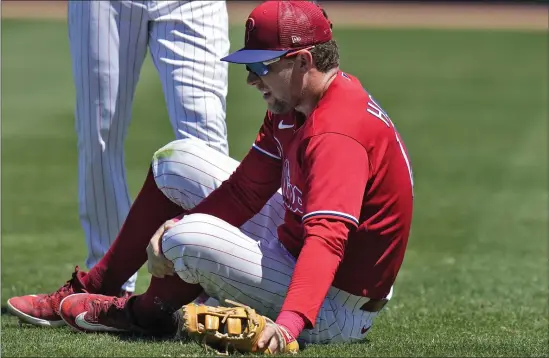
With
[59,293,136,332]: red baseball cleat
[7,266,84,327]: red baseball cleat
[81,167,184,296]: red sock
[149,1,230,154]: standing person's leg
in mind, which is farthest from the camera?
[149,1,230,154]: standing person's leg

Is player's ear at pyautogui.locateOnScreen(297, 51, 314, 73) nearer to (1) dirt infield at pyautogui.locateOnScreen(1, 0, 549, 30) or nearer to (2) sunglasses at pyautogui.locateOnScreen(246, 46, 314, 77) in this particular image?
(2) sunglasses at pyautogui.locateOnScreen(246, 46, 314, 77)

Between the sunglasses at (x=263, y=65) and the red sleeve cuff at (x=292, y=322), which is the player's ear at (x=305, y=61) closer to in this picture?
the sunglasses at (x=263, y=65)

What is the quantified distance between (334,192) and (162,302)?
878 millimetres

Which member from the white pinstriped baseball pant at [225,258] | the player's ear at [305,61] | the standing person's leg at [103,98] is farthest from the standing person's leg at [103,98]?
the player's ear at [305,61]

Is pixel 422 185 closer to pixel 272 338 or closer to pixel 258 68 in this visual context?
pixel 258 68

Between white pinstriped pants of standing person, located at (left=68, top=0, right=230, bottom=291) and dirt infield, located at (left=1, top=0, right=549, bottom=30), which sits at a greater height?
white pinstriped pants of standing person, located at (left=68, top=0, right=230, bottom=291)

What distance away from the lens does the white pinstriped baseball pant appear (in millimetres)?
3363

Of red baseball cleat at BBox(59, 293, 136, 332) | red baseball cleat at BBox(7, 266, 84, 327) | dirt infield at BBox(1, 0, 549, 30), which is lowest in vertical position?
dirt infield at BBox(1, 0, 549, 30)

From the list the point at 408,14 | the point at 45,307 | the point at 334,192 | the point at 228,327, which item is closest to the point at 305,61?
the point at 334,192

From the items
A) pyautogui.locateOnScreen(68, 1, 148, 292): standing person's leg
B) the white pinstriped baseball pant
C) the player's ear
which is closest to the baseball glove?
the white pinstriped baseball pant

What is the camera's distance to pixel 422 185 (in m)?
8.49

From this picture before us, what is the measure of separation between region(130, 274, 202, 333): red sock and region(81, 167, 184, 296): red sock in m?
0.25

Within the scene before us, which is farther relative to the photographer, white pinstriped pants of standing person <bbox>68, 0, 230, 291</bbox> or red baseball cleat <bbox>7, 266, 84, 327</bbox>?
white pinstriped pants of standing person <bbox>68, 0, 230, 291</bbox>

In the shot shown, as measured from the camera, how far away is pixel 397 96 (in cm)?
1284
